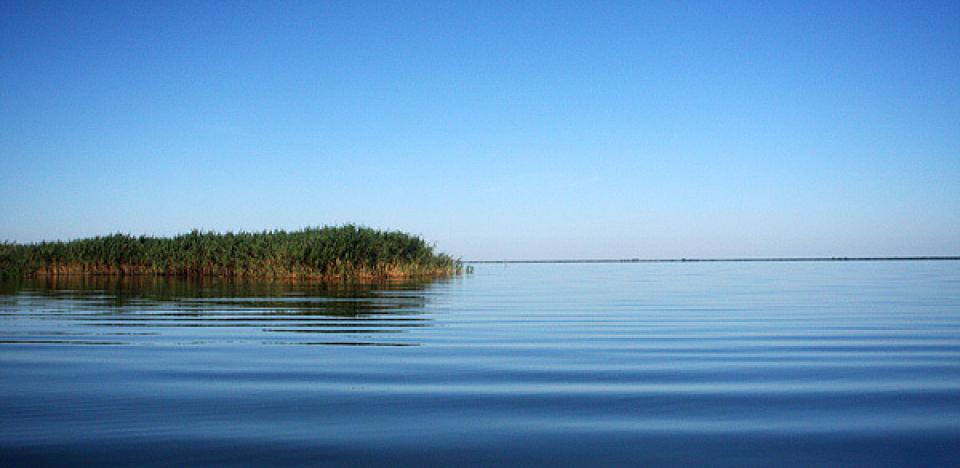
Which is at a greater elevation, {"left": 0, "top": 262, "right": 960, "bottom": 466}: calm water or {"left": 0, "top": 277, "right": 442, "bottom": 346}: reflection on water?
{"left": 0, "top": 277, "right": 442, "bottom": 346}: reflection on water

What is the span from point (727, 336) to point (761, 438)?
5649 mm

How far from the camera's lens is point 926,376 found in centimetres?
592

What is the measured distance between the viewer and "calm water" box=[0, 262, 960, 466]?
3590 millimetres

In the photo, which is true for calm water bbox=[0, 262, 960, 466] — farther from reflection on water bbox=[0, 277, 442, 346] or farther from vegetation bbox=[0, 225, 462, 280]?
vegetation bbox=[0, 225, 462, 280]

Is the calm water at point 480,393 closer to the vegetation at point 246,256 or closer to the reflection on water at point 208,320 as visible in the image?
the reflection on water at point 208,320

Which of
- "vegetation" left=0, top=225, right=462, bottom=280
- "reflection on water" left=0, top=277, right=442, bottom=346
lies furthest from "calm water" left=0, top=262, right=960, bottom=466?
"vegetation" left=0, top=225, right=462, bottom=280

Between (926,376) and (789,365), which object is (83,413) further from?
(926,376)

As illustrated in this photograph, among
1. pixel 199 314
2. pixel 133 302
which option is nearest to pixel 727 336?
pixel 199 314

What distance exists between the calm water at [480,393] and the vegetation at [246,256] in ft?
73.5

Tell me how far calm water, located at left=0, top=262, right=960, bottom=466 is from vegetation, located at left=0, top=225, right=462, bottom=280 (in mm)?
22397

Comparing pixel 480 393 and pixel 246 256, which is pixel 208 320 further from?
pixel 246 256

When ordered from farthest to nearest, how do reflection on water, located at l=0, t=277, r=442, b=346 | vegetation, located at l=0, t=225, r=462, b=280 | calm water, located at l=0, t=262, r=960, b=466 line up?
vegetation, located at l=0, t=225, r=462, b=280 < reflection on water, located at l=0, t=277, r=442, b=346 < calm water, located at l=0, t=262, r=960, b=466

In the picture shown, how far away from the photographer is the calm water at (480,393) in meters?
3.59

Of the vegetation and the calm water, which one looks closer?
the calm water
